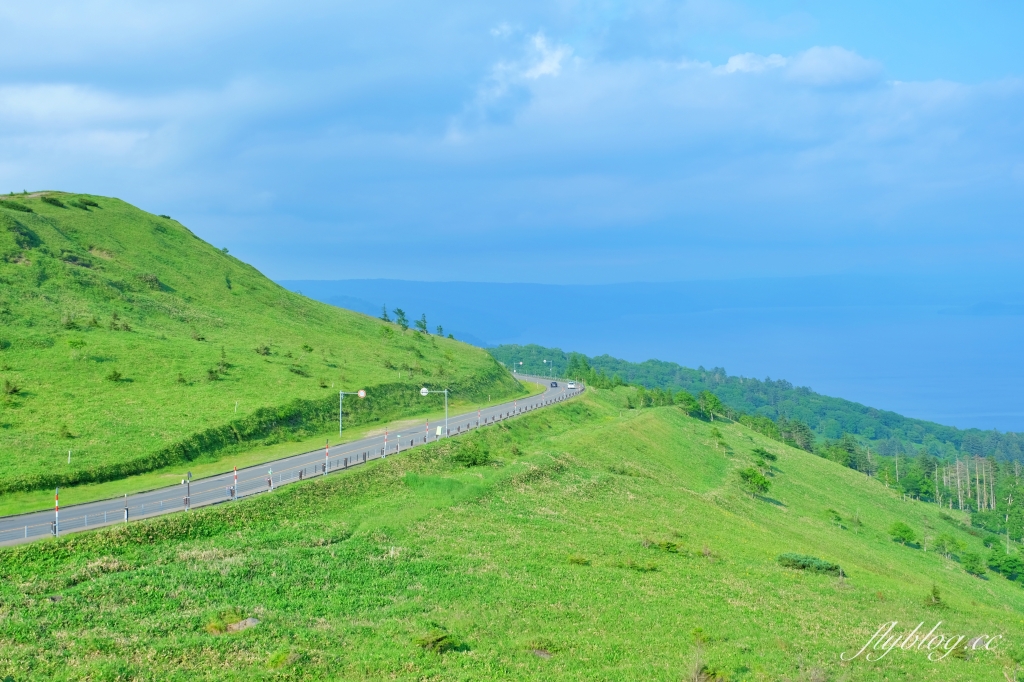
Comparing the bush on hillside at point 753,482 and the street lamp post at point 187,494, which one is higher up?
the street lamp post at point 187,494

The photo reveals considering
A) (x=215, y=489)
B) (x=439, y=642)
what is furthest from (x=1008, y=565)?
(x=215, y=489)

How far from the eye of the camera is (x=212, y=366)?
255 feet

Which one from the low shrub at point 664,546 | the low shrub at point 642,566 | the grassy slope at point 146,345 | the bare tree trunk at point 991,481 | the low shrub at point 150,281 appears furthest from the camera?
the bare tree trunk at point 991,481

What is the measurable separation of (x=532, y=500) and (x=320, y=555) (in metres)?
21.2

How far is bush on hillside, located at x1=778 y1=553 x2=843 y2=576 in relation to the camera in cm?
4766

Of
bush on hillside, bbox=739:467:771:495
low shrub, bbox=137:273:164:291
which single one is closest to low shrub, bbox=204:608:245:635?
bush on hillside, bbox=739:467:771:495

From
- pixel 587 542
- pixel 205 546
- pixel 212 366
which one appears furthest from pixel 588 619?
pixel 212 366

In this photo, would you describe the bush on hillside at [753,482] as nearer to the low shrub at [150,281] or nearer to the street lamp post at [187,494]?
the street lamp post at [187,494]

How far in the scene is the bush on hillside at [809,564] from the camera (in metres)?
47.7

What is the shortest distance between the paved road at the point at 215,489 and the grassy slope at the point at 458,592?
271cm

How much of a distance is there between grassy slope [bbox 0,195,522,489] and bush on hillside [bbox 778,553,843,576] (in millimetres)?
47924

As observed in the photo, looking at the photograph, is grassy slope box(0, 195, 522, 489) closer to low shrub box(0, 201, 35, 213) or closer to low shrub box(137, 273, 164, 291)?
low shrub box(137, 273, 164, 291)

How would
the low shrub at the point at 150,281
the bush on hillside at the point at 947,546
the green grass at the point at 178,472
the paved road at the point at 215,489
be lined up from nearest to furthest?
the paved road at the point at 215,489
the green grass at the point at 178,472
the bush on hillside at the point at 947,546
the low shrub at the point at 150,281

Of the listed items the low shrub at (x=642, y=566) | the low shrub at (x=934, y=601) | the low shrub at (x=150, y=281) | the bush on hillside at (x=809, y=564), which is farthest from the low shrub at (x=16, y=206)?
the low shrub at (x=934, y=601)
